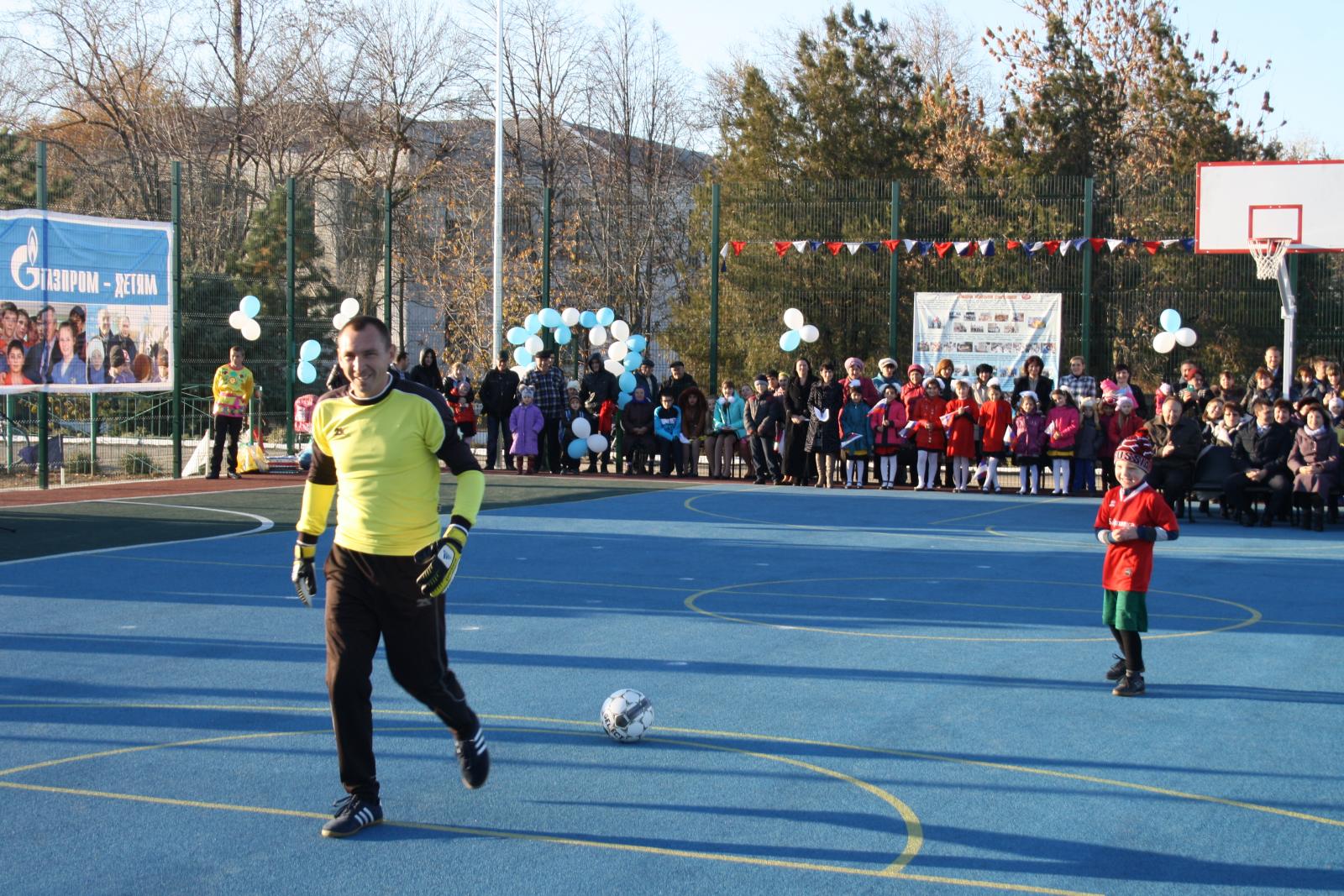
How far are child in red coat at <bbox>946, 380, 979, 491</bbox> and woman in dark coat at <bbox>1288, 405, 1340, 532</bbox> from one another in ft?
15.7

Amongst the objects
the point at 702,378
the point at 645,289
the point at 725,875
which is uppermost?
the point at 645,289

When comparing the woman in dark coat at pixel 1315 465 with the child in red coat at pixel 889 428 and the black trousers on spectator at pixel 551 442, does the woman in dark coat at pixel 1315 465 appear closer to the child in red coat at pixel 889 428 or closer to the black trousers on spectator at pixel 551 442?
the child in red coat at pixel 889 428

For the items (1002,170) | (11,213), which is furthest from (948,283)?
(11,213)

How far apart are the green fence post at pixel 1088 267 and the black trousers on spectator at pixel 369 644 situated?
60.3ft

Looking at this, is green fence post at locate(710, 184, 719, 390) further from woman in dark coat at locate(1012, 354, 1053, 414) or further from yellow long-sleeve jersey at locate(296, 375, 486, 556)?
yellow long-sleeve jersey at locate(296, 375, 486, 556)

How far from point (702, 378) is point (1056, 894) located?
24.9 m

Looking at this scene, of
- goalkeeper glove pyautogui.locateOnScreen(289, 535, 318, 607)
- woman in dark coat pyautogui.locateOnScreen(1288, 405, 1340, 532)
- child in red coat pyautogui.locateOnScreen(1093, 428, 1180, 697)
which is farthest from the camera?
woman in dark coat pyautogui.locateOnScreen(1288, 405, 1340, 532)

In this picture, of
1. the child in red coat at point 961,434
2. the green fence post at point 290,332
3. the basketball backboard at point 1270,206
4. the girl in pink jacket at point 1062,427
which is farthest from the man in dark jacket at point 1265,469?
the green fence post at point 290,332

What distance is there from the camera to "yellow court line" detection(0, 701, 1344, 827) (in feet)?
19.1

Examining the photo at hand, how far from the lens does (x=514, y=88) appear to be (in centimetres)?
4544

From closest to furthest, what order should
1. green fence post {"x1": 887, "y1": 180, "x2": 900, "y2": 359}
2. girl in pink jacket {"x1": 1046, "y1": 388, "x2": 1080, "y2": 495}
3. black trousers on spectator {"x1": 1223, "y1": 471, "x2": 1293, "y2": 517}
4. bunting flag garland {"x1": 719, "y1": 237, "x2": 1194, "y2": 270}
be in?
black trousers on spectator {"x1": 1223, "y1": 471, "x2": 1293, "y2": 517}, girl in pink jacket {"x1": 1046, "y1": 388, "x2": 1080, "y2": 495}, bunting flag garland {"x1": 719, "y1": 237, "x2": 1194, "y2": 270}, green fence post {"x1": 887, "y1": 180, "x2": 900, "y2": 359}

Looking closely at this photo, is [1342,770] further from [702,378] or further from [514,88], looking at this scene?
Answer: [514,88]

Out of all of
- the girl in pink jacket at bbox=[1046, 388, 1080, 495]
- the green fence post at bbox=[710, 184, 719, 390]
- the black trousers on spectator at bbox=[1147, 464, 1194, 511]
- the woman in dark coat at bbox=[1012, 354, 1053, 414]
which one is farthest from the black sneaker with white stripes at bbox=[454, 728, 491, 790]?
the green fence post at bbox=[710, 184, 719, 390]

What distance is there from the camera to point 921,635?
9594 millimetres
